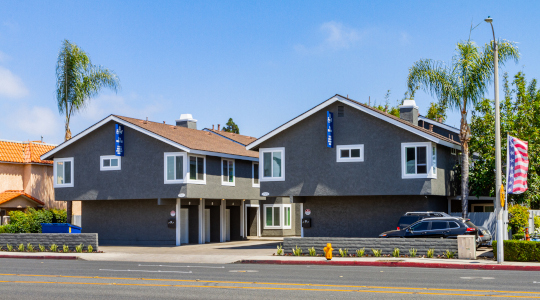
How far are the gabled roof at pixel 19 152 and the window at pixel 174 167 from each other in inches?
642

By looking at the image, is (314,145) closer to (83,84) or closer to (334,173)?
(334,173)

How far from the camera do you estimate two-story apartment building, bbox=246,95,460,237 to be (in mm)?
30016

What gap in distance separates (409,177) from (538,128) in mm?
10830

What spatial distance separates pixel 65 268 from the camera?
22141 millimetres

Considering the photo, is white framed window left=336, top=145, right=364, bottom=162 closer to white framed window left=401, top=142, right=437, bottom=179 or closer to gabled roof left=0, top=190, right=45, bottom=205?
white framed window left=401, top=142, right=437, bottom=179

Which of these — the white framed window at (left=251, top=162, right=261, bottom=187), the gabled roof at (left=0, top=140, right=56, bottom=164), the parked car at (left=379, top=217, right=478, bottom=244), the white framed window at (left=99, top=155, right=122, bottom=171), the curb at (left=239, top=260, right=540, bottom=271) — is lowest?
the curb at (left=239, top=260, right=540, bottom=271)

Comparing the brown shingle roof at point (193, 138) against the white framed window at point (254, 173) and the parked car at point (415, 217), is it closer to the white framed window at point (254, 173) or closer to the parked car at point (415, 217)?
the white framed window at point (254, 173)

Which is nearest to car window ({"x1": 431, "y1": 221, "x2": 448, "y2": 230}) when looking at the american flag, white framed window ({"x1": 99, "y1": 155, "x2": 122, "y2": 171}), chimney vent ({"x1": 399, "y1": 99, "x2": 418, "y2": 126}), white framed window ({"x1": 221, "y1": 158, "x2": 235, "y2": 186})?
the american flag

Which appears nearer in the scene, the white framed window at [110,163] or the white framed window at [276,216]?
the white framed window at [110,163]

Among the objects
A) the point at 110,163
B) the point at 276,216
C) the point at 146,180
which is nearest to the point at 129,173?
the point at 146,180

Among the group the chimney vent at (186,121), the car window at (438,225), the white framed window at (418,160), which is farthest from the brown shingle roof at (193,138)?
the car window at (438,225)

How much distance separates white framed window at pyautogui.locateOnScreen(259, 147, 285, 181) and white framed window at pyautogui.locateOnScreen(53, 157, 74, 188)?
12652 millimetres

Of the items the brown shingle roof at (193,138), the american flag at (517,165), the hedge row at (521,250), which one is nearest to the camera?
the hedge row at (521,250)

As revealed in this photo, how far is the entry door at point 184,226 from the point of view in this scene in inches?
1468
